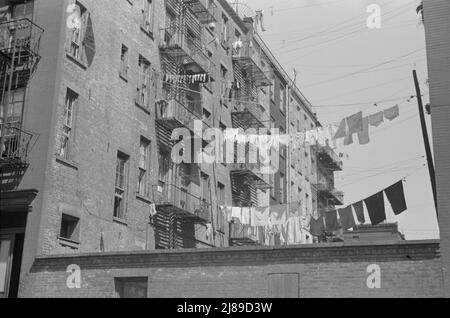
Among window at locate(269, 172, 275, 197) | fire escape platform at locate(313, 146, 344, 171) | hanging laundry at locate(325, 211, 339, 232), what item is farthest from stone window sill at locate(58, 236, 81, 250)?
fire escape platform at locate(313, 146, 344, 171)

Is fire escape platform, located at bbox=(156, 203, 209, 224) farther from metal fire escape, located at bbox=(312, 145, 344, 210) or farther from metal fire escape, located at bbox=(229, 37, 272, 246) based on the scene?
metal fire escape, located at bbox=(312, 145, 344, 210)

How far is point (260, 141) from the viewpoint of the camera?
2644cm

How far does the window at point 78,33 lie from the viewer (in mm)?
21859

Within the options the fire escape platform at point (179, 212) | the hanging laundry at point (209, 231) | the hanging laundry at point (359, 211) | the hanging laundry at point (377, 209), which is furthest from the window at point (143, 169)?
the hanging laundry at point (377, 209)

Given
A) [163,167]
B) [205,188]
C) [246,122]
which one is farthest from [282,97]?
[163,167]

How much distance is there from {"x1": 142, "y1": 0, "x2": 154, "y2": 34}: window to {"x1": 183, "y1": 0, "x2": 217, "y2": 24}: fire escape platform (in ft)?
9.04

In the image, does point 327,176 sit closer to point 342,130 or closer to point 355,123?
point 342,130

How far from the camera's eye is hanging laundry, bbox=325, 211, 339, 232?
2075 centimetres

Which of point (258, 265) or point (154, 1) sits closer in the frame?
point (258, 265)

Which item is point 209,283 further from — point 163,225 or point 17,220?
point 163,225
